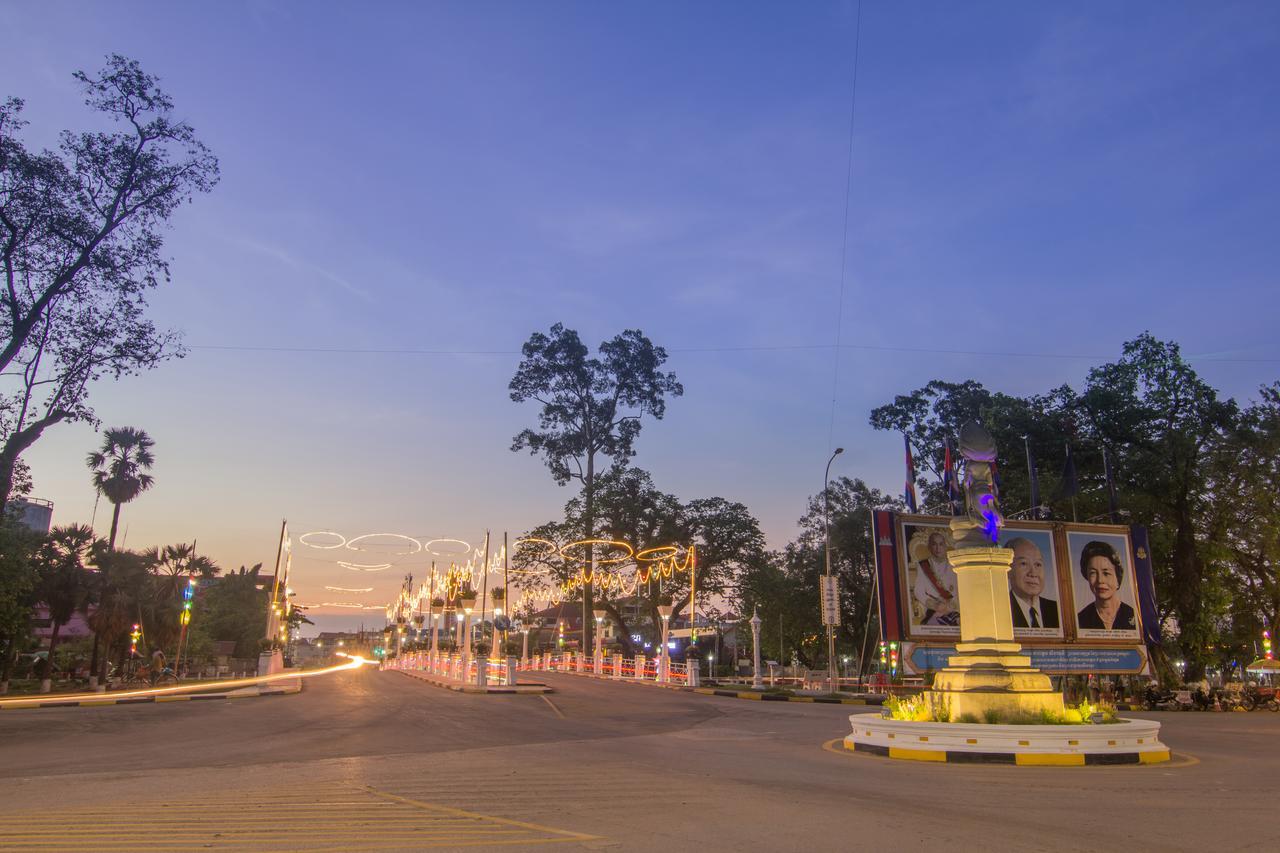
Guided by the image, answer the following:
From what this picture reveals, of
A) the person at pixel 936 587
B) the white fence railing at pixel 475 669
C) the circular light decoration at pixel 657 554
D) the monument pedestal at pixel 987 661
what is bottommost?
the white fence railing at pixel 475 669

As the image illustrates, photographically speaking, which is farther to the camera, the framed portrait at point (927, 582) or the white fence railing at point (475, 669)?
the white fence railing at point (475, 669)

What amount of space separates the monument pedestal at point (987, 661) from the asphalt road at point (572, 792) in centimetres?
215

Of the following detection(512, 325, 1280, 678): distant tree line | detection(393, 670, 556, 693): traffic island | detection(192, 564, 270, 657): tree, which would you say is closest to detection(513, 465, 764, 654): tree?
detection(512, 325, 1280, 678): distant tree line

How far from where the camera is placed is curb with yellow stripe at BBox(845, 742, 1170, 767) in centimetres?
1364

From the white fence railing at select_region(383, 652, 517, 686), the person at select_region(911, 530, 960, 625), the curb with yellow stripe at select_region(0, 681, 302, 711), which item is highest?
the person at select_region(911, 530, 960, 625)

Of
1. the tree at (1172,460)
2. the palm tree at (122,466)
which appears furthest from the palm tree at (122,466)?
the tree at (1172,460)

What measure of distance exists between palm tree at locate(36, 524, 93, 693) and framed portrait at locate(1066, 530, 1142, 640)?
51.0m

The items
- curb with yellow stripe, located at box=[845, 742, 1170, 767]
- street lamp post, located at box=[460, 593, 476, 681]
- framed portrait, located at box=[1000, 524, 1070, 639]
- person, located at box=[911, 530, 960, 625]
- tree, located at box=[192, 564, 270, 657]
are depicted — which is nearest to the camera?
curb with yellow stripe, located at box=[845, 742, 1170, 767]

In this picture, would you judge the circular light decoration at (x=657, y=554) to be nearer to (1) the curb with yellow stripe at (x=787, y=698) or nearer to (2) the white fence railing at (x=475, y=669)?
(2) the white fence railing at (x=475, y=669)

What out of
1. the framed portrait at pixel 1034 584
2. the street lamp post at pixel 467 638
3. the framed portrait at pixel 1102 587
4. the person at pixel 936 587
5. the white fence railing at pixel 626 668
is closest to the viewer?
the person at pixel 936 587

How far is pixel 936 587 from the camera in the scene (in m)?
34.3

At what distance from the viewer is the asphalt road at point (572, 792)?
7402 mm

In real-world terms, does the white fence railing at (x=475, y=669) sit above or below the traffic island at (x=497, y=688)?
above

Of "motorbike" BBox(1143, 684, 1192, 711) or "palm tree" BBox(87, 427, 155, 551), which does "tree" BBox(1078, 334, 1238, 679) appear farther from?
"palm tree" BBox(87, 427, 155, 551)
